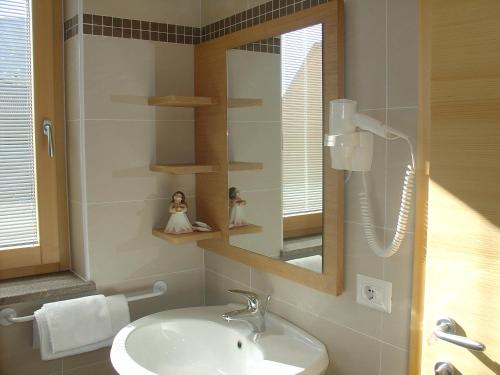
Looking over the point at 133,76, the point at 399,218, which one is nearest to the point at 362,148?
the point at 399,218

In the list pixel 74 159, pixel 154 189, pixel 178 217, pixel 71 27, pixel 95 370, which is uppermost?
pixel 71 27

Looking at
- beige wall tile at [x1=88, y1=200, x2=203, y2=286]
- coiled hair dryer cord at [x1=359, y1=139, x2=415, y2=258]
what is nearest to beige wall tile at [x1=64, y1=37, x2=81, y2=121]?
beige wall tile at [x1=88, y1=200, x2=203, y2=286]

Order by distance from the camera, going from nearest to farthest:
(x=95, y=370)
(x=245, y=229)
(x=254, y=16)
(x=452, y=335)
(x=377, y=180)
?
(x=452, y=335)
(x=377, y=180)
(x=254, y=16)
(x=245, y=229)
(x=95, y=370)

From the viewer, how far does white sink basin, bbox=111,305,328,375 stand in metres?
1.64

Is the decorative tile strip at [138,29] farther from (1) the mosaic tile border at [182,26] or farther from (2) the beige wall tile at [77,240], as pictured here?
(2) the beige wall tile at [77,240]

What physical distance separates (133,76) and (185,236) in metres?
0.67

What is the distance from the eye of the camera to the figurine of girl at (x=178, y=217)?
2.13 m

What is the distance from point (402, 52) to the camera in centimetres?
142

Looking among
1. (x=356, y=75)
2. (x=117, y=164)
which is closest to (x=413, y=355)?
(x=356, y=75)

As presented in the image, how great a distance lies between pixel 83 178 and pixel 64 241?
34 centimetres

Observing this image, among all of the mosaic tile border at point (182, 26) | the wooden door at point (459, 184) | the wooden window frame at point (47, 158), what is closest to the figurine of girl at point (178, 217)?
the wooden window frame at point (47, 158)

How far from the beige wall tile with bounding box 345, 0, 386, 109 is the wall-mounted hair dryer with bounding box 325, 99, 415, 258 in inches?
3.7

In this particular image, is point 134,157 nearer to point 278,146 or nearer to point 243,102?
point 243,102

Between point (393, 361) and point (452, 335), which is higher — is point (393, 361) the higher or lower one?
the lower one
